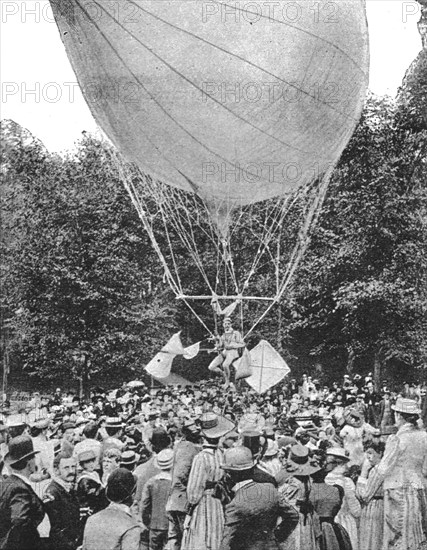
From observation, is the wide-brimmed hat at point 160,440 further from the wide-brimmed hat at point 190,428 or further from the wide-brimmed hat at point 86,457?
the wide-brimmed hat at point 86,457

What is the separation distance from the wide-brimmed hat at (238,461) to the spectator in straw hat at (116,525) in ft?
2.81

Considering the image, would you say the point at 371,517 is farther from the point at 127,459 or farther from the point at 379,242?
the point at 379,242

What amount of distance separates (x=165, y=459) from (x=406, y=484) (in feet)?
8.26

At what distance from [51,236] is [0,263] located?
12.7 ft

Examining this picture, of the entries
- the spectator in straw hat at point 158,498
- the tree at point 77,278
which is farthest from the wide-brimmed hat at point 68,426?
the tree at point 77,278

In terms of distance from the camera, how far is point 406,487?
7.96 meters

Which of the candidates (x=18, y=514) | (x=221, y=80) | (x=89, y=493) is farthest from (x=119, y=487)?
(x=221, y=80)

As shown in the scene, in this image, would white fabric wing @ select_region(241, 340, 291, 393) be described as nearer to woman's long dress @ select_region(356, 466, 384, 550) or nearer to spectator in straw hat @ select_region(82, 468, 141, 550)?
woman's long dress @ select_region(356, 466, 384, 550)

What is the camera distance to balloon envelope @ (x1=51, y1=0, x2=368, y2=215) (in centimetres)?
1043

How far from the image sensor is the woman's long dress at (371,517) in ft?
26.7

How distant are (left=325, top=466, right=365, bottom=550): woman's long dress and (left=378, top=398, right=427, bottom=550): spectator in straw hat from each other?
1.50 ft

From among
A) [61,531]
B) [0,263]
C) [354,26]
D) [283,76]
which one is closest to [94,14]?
[283,76]

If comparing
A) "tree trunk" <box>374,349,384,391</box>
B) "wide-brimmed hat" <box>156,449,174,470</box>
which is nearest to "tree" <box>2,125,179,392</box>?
"tree trunk" <box>374,349,384,391</box>

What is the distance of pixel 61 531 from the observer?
6.14 meters
